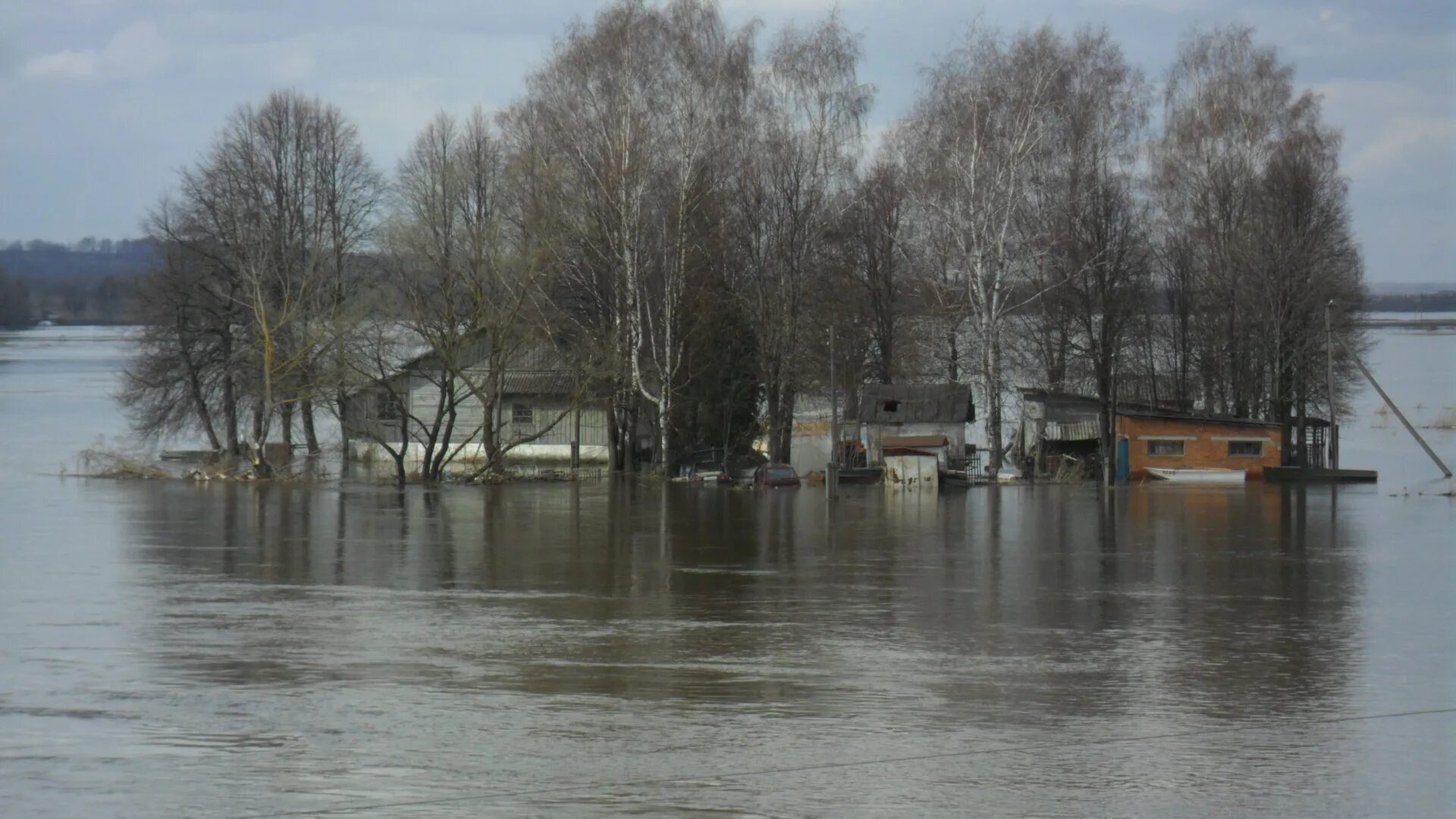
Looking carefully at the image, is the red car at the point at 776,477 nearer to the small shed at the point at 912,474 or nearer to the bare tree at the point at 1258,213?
the small shed at the point at 912,474

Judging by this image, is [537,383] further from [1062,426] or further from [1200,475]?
[1200,475]

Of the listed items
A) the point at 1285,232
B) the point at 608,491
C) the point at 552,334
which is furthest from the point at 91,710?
the point at 1285,232

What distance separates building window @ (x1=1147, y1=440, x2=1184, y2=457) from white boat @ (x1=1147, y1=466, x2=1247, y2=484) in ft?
1.89

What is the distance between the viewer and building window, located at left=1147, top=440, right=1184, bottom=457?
51878 mm

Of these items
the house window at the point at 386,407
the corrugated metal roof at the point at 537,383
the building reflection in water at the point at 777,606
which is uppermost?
the corrugated metal roof at the point at 537,383

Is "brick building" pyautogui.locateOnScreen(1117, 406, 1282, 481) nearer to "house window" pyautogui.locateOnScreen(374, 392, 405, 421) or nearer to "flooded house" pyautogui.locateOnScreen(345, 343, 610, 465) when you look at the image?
"flooded house" pyautogui.locateOnScreen(345, 343, 610, 465)

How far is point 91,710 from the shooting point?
38.2 feet

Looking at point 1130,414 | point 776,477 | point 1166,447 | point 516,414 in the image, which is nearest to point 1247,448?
point 1166,447

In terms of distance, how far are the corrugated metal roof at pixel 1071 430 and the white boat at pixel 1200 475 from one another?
564cm

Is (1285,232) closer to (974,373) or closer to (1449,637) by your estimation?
(974,373)

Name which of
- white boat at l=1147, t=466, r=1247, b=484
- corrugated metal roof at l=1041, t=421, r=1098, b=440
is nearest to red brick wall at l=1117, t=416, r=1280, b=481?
white boat at l=1147, t=466, r=1247, b=484

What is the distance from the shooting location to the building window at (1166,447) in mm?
51878

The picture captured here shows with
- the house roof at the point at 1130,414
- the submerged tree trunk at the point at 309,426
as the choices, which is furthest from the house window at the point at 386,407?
the house roof at the point at 1130,414

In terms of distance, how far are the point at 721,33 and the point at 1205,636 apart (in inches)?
1453
